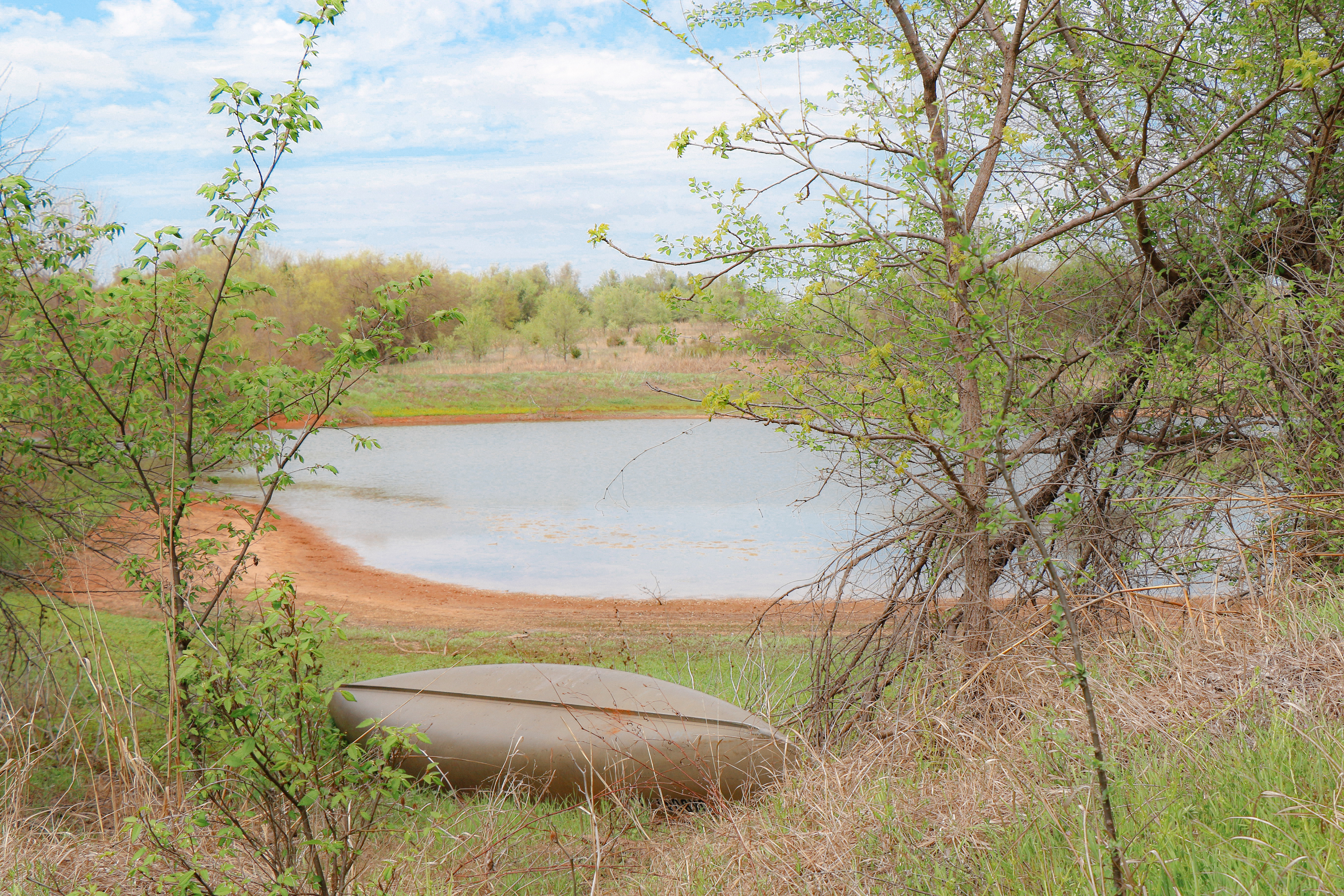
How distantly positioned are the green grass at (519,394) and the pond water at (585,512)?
7.58 m

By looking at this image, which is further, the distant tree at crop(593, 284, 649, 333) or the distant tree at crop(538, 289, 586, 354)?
the distant tree at crop(593, 284, 649, 333)

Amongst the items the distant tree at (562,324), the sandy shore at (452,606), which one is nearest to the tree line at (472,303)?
the distant tree at (562,324)

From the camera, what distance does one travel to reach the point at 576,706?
620 cm

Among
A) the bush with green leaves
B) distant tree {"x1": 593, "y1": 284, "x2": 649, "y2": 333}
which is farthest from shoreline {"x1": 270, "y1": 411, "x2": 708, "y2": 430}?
the bush with green leaves

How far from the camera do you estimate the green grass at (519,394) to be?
4166 cm

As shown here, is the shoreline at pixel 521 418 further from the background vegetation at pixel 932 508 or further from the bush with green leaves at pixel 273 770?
the bush with green leaves at pixel 273 770

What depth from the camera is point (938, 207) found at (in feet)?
13.9

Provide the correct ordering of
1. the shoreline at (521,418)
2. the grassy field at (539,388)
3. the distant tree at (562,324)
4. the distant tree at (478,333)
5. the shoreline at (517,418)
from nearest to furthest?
the shoreline at (517,418) < the shoreline at (521,418) < the grassy field at (539,388) < the distant tree at (478,333) < the distant tree at (562,324)

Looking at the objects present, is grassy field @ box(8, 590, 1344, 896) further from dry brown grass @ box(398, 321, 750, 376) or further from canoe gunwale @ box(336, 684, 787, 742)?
dry brown grass @ box(398, 321, 750, 376)

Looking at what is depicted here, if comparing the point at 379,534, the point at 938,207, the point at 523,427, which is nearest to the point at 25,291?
the point at 938,207

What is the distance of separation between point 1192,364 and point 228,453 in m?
6.41

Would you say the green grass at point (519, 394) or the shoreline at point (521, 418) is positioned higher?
the green grass at point (519, 394)

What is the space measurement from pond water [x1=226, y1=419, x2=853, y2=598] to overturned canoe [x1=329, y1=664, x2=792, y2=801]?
1663 mm

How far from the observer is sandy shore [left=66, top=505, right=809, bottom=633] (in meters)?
10.7
